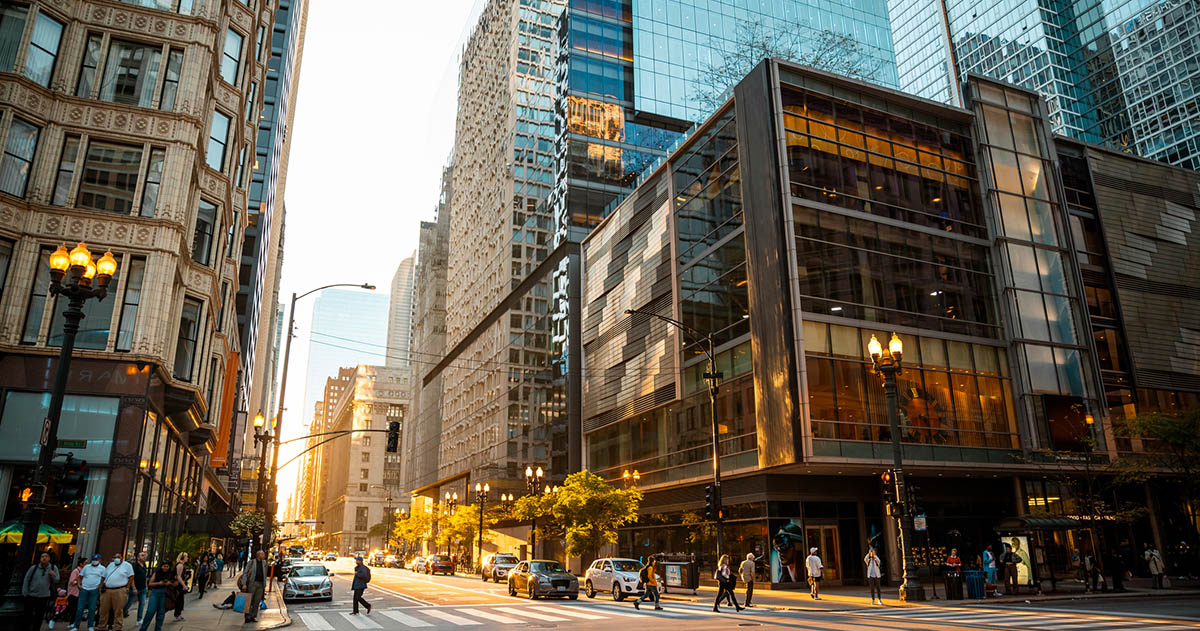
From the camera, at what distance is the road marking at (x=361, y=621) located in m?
18.5

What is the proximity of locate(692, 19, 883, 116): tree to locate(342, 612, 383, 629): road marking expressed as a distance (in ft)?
203

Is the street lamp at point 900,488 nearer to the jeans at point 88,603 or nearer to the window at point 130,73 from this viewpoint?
the jeans at point 88,603

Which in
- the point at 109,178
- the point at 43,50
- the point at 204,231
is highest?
the point at 43,50

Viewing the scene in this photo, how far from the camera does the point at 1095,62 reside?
346ft

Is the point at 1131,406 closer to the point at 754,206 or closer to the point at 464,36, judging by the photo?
the point at 754,206

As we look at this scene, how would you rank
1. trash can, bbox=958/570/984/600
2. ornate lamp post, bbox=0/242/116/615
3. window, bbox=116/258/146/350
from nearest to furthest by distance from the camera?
1. ornate lamp post, bbox=0/242/116/615
2. window, bbox=116/258/146/350
3. trash can, bbox=958/570/984/600

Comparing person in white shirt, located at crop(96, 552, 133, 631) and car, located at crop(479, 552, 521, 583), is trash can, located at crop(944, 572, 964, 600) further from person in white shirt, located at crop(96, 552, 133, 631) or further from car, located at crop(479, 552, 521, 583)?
car, located at crop(479, 552, 521, 583)

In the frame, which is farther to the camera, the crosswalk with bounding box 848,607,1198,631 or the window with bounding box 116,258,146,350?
the window with bounding box 116,258,146,350

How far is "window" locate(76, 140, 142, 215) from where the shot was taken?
23625 mm

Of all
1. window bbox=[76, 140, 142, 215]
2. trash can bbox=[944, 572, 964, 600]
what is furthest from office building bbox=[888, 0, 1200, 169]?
window bbox=[76, 140, 142, 215]

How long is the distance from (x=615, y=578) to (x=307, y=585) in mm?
12458

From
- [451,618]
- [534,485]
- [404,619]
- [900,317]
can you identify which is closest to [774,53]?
[900,317]

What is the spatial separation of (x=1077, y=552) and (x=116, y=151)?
43.5 meters

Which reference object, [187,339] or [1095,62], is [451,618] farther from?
[1095,62]
